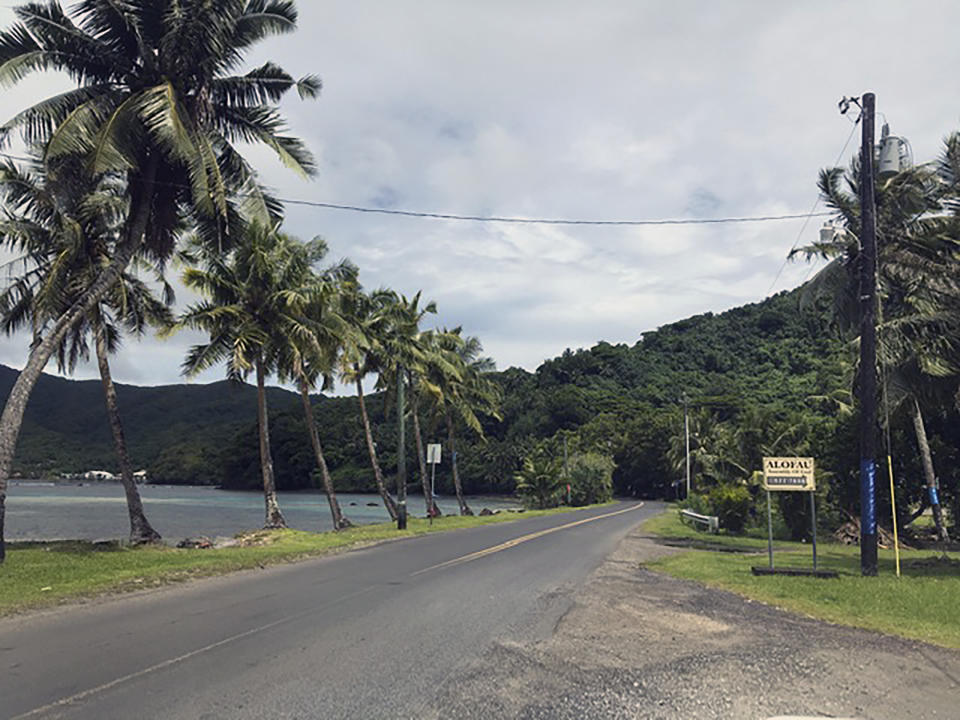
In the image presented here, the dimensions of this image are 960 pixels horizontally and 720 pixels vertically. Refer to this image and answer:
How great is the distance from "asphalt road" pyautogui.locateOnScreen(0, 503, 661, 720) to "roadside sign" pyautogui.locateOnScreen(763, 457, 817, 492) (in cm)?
425

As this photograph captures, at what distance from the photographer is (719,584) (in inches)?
556

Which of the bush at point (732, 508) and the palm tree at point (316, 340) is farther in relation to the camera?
the bush at point (732, 508)

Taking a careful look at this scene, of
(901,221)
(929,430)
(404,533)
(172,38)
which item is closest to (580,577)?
(404,533)

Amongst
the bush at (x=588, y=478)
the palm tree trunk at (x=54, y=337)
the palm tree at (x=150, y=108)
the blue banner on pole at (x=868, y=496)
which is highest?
the palm tree at (x=150, y=108)

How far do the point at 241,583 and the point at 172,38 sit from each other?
11025 millimetres

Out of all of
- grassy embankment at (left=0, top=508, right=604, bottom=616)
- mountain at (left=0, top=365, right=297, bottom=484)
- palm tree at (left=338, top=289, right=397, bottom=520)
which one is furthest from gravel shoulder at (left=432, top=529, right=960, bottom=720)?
mountain at (left=0, top=365, right=297, bottom=484)

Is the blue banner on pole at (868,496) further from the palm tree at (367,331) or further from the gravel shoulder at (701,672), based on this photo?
the palm tree at (367,331)

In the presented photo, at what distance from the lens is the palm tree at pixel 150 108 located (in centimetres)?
1510

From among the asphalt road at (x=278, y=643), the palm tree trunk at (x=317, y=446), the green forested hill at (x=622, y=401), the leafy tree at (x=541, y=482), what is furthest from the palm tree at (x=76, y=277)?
the green forested hill at (x=622, y=401)

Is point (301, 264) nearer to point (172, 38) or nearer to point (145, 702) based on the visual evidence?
point (172, 38)

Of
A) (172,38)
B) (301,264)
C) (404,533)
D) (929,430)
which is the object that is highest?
(172,38)

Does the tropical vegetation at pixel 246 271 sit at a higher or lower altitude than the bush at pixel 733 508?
higher

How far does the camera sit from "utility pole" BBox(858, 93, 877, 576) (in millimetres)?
15188

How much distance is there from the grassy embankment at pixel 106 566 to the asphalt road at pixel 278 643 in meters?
0.73
